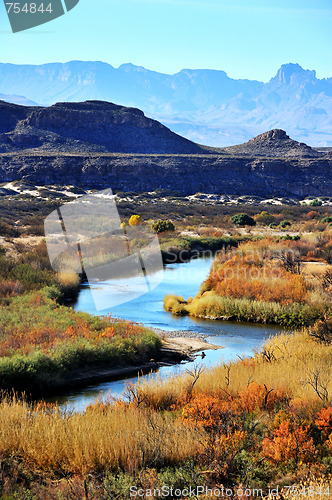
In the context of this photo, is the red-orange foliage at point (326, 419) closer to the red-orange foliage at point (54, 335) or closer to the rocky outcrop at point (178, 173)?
the red-orange foliage at point (54, 335)

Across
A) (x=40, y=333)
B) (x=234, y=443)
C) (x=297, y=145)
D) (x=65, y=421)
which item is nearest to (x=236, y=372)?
(x=234, y=443)

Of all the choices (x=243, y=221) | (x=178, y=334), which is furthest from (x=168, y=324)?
(x=243, y=221)

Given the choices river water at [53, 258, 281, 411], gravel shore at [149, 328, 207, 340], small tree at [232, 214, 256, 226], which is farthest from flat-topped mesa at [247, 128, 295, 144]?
gravel shore at [149, 328, 207, 340]

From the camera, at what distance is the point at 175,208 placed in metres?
65.3

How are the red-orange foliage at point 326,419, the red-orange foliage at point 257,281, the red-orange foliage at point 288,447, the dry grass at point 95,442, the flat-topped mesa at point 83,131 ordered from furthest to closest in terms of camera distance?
1. the flat-topped mesa at point 83,131
2. the red-orange foliage at point 257,281
3. the red-orange foliage at point 326,419
4. the red-orange foliage at point 288,447
5. the dry grass at point 95,442

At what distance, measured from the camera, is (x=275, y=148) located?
11838cm

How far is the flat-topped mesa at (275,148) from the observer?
114 m

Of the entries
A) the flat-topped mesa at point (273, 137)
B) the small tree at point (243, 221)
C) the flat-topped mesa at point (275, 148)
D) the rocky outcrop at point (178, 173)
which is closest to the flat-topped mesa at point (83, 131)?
the flat-topped mesa at point (275, 148)

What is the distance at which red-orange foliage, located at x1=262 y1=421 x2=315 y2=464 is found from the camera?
782 centimetres

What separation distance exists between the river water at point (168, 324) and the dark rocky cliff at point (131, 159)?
57.5 metres

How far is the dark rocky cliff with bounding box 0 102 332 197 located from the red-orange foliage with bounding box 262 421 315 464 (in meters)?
77.5

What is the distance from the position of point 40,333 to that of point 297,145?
110m

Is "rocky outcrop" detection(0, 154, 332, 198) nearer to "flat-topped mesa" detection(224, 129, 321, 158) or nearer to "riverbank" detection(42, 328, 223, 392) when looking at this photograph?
"flat-topped mesa" detection(224, 129, 321, 158)

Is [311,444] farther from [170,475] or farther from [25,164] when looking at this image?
[25,164]
